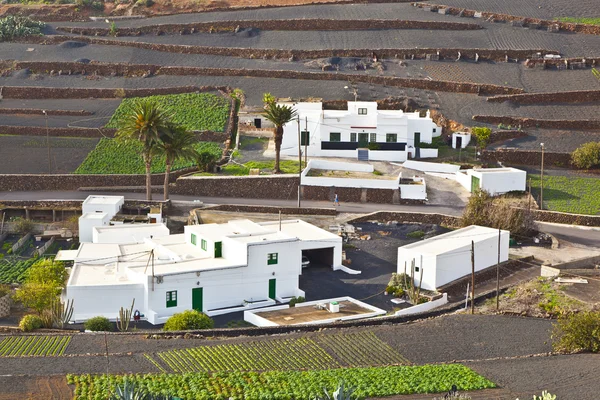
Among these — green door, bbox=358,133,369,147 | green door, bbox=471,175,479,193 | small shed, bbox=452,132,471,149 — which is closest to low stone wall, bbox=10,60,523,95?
small shed, bbox=452,132,471,149

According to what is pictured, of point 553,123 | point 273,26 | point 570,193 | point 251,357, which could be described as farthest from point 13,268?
point 273,26

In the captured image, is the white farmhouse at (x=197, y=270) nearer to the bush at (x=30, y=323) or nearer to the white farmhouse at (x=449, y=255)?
the bush at (x=30, y=323)

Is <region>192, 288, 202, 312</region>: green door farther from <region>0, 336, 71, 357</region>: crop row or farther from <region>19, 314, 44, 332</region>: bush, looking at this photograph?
<region>0, 336, 71, 357</region>: crop row

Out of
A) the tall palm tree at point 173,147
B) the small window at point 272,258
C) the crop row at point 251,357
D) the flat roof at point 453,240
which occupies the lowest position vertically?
the crop row at point 251,357

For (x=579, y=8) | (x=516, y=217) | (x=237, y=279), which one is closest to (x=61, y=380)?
(x=237, y=279)

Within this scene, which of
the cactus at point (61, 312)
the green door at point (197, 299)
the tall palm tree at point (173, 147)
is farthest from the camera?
the tall palm tree at point (173, 147)

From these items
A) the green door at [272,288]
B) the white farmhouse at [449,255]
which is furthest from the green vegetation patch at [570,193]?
the green door at [272,288]
